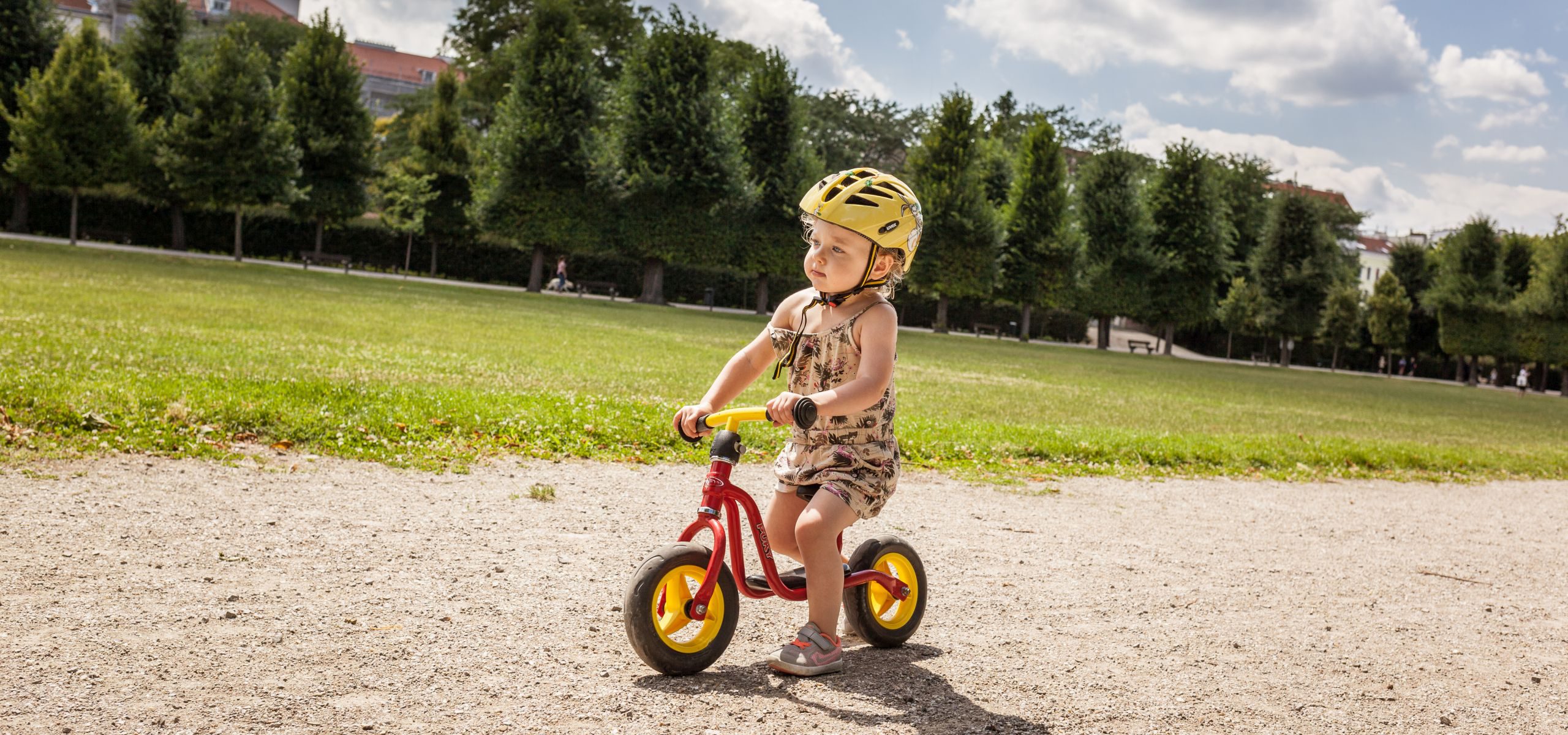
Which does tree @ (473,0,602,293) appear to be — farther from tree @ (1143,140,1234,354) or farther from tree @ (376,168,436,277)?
tree @ (1143,140,1234,354)

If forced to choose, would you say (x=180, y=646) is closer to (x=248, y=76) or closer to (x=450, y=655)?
(x=450, y=655)

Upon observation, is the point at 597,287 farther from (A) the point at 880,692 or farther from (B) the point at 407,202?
(A) the point at 880,692

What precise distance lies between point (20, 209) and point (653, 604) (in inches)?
2132

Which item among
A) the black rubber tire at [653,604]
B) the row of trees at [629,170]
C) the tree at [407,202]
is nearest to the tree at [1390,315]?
the row of trees at [629,170]

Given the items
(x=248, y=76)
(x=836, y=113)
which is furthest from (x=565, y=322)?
(x=836, y=113)

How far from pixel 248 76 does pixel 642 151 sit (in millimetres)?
15150

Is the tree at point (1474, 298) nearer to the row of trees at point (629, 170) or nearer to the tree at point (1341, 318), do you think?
the row of trees at point (629, 170)

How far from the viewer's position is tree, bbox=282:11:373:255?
47.0 metres

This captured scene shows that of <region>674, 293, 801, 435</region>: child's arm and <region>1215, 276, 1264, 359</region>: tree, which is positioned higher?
<region>1215, 276, 1264, 359</region>: tree

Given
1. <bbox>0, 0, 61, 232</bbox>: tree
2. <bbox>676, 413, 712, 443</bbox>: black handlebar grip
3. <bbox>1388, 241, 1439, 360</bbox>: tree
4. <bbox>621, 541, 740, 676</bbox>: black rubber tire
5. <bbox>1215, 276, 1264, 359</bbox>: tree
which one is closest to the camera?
<bbox>621, 541, 740, 676</bbox>: black rubber tire

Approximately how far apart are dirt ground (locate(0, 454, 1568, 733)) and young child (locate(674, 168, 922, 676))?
1.36ft

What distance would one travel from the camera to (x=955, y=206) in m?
50.7

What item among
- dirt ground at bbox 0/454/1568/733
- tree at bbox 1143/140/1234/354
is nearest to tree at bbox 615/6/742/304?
tree at bbox 1143/140/1234/354

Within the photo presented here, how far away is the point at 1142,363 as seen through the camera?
42312 millimetres
